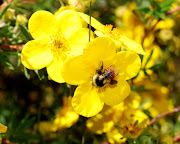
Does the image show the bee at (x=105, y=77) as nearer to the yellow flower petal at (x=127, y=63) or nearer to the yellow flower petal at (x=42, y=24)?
the yellow flower petal at (x=127, y=63)

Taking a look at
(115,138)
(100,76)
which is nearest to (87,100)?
(100,76)

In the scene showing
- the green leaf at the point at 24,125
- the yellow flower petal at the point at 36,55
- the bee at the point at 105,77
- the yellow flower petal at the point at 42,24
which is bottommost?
the green leaf at the point at 24,125

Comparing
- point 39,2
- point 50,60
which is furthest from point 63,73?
point 39,2

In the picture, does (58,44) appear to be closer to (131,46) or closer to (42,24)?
(42,24)

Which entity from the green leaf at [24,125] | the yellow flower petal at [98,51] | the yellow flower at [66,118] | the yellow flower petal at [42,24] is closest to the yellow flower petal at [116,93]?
the yellow flower petal at [98,51]

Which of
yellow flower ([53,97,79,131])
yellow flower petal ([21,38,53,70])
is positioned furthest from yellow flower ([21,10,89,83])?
yellow flower ([53,97,79,131])

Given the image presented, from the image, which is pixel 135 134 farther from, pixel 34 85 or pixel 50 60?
pixel 34 85

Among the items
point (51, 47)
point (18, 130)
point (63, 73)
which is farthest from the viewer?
point (18, 130)
